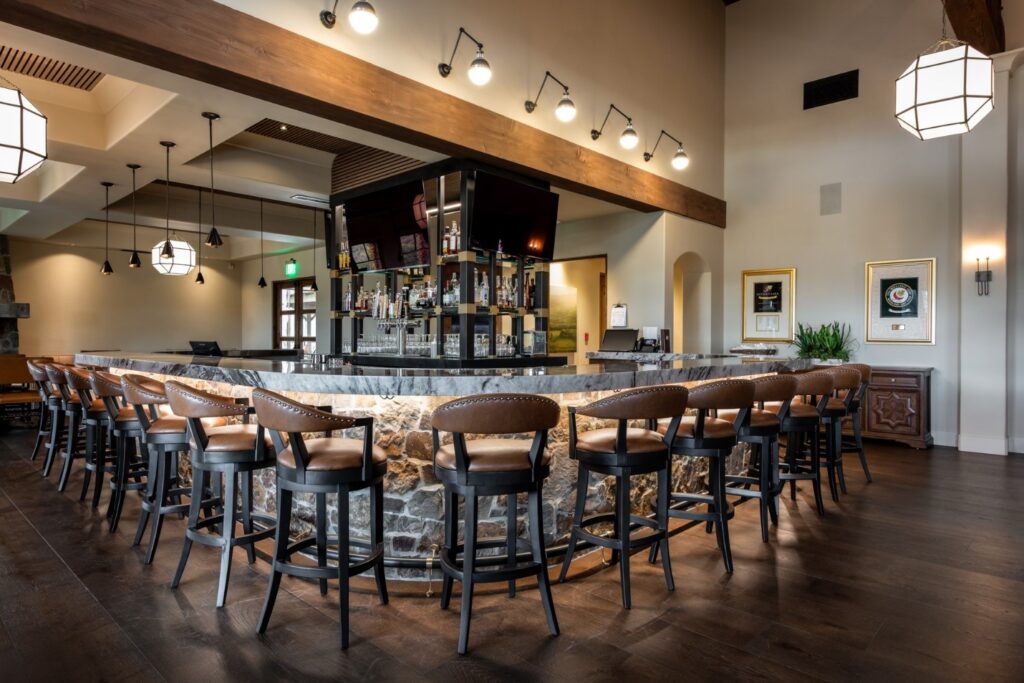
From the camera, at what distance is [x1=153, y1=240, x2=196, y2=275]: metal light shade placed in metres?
6.58

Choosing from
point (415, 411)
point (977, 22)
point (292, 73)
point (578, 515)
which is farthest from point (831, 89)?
point (415, 411)

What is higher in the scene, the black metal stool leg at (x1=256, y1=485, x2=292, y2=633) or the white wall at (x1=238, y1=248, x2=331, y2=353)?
the white wall at (x1=238, y1=248, x2=331, y2=353)

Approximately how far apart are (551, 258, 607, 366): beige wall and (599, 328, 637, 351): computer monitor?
3453 mm

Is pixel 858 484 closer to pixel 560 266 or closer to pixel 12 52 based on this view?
pixel 560 266

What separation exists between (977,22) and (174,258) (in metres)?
8.90

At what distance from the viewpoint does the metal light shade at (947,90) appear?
177 inches

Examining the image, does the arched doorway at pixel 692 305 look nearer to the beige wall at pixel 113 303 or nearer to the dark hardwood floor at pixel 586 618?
the dark hardwood floor at pixel 586 618

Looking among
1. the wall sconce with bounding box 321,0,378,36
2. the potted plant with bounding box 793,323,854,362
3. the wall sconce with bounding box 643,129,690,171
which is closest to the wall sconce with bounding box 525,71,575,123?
the wall sconce with bounding box 643,129,690,171

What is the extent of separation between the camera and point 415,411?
3182 millimetres

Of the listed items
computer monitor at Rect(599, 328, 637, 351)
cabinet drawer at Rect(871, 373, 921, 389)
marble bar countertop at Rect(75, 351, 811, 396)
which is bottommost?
cabinet drawer at Rect(871, 373, 921, 389)

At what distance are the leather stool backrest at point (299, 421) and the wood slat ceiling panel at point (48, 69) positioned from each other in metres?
4.42

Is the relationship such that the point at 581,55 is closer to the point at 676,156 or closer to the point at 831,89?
the point at 676,156

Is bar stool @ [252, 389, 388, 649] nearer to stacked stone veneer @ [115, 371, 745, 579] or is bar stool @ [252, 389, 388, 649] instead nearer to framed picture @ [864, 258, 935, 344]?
stacked stone veneer @ [115, 371, 745, 579]

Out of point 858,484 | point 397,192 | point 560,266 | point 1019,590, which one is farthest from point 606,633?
point 560,266
